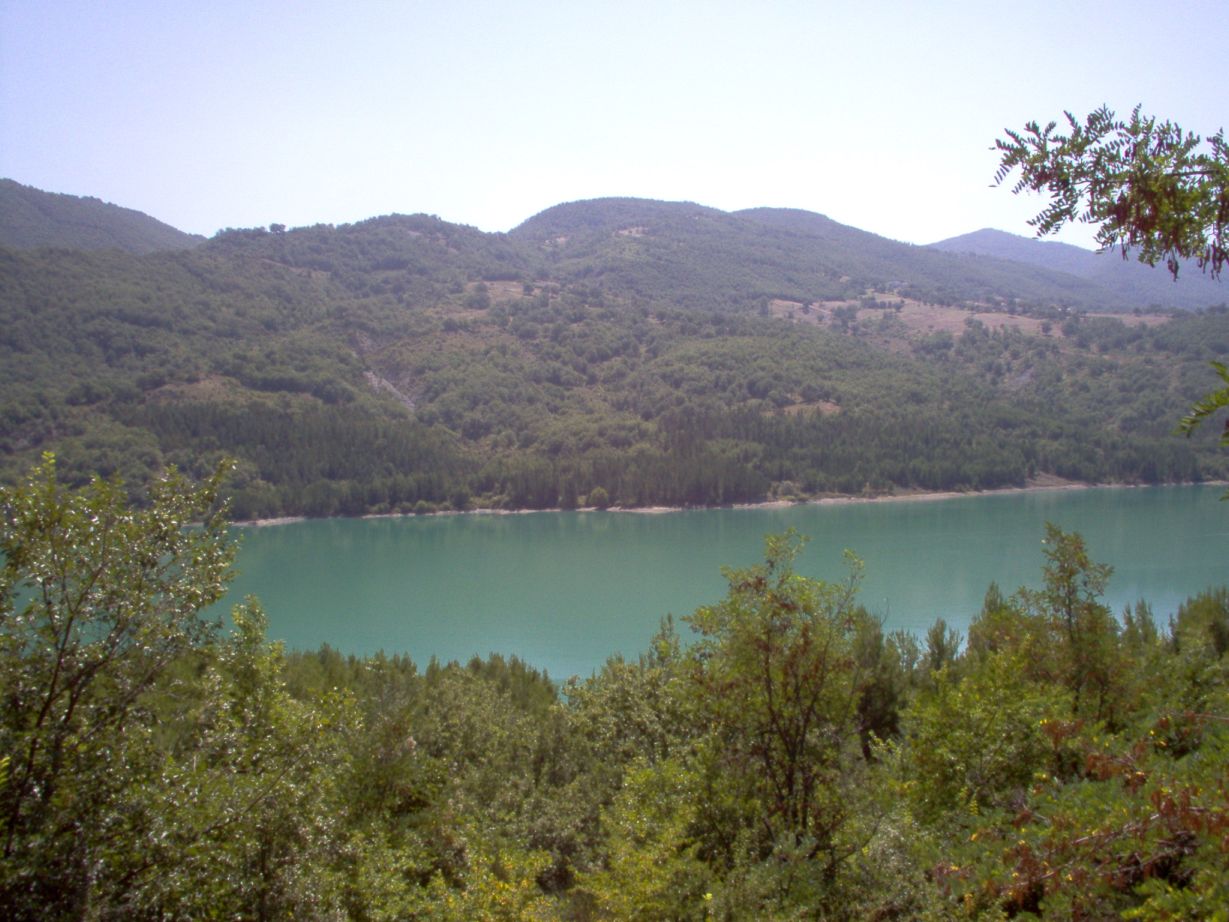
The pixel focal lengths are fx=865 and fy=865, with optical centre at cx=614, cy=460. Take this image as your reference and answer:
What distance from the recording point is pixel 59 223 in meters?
172

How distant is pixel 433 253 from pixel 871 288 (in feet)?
308

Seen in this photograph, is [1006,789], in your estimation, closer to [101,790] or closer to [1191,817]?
[1191,817]

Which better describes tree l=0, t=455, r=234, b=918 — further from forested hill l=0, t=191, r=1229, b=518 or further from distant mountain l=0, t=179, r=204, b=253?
distant mountain l=0, t=179, r=204, b=253

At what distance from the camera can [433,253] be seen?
178m

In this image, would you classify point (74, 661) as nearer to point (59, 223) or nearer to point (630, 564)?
point (630, 564)

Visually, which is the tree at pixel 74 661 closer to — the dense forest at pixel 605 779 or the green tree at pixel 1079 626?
the dense forest at pixel 605 779

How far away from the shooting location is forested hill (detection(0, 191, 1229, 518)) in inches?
3246

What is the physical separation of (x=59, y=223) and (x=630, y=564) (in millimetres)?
171396

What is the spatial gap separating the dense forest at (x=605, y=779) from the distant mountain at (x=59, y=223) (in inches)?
6588

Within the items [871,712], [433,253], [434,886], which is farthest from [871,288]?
[434,886]

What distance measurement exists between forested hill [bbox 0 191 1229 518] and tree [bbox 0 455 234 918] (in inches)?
2262

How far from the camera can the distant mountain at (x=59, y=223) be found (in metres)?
157

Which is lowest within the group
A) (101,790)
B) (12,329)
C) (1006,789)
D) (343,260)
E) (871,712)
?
(871,712)

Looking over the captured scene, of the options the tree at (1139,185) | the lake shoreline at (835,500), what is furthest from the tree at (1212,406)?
the lake shoreline at (835,500)
